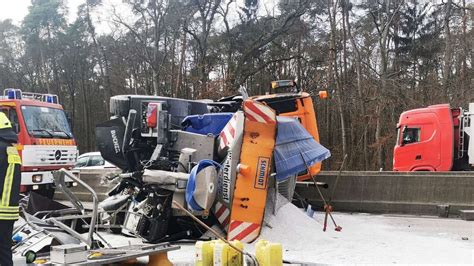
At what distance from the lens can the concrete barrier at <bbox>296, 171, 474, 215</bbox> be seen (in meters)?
10.2

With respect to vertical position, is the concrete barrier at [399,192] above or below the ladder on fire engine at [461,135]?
below

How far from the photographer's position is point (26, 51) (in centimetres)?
4544

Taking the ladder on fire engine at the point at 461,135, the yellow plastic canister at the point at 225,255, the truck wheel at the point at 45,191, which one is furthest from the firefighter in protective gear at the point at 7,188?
the ladder on fire engine at the point at 461,135

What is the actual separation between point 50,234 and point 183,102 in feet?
11.4

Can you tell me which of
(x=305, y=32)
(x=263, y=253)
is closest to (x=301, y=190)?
(x=263, y=253)

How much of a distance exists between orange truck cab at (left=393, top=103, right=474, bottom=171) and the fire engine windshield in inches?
402

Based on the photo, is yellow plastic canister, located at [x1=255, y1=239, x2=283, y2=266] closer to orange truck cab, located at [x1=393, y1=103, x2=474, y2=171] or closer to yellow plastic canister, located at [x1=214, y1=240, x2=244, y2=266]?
yellow plastic canister, located at [x1=214, y1=240, x2=244, y2=266]

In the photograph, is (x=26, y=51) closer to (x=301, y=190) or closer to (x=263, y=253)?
(x=301, y=190)

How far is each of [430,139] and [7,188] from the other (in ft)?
44.2

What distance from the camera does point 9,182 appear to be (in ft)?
14.9

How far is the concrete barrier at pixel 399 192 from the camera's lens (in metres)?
10.2

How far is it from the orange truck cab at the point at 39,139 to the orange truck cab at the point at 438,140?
10102mm

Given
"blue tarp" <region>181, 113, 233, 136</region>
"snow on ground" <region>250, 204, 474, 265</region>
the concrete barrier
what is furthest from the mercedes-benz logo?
"snow on ground" <region>250, 204, 474, 265</region>

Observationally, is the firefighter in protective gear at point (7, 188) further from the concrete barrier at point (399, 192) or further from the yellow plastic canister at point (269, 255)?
the concrete barrier at point (399, 192)
